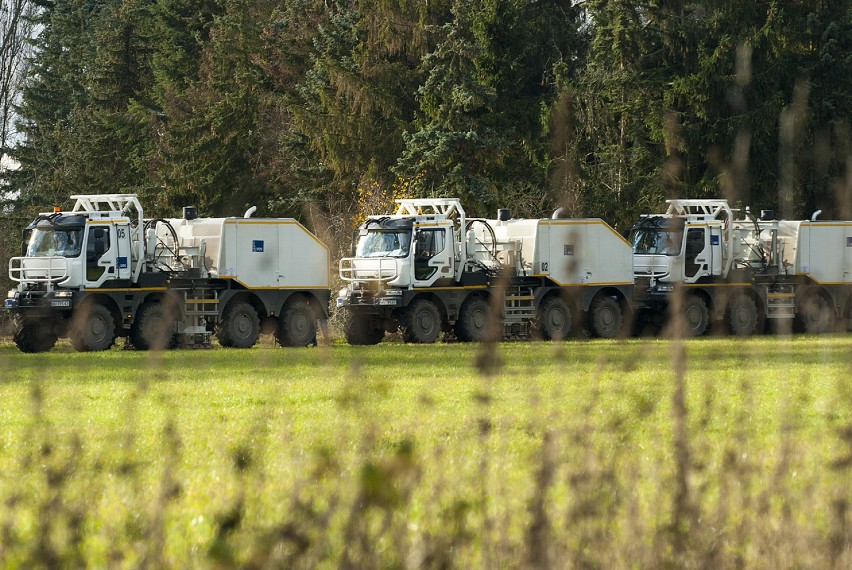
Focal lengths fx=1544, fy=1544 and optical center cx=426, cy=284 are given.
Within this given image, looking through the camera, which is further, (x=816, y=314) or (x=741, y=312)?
(x=816, y=314)

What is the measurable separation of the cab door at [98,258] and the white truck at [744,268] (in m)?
12.6

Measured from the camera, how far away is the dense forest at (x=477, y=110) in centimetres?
4822

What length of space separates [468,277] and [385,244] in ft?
6.42

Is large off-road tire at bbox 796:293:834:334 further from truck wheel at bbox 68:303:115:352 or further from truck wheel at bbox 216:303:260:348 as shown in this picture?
truck wheel at bbox 68:303:115:352

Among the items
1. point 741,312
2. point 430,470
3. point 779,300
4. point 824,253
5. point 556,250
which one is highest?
point 824,253

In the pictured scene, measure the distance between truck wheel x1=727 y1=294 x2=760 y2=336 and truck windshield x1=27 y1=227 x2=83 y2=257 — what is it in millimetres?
15627

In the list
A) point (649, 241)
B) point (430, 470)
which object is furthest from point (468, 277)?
point (430, 470)

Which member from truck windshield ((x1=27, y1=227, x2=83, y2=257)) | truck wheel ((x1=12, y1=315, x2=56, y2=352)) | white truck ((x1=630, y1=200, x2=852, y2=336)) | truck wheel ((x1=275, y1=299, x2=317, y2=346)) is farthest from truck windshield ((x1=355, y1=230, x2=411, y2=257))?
truck wheel ((x1=12, y1=315, x2=56, y2=352))

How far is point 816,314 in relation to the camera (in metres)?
39.0

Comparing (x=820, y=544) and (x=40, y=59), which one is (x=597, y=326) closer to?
(x=820, y=544)

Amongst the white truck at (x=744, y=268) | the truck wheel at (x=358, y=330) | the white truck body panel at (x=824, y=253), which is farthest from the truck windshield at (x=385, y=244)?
the white truck body panel at (x=824, y=253)

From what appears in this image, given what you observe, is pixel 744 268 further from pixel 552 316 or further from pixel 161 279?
pixel 161 279

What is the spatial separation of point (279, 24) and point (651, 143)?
15.4 meters

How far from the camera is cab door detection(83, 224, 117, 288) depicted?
31.5 m
